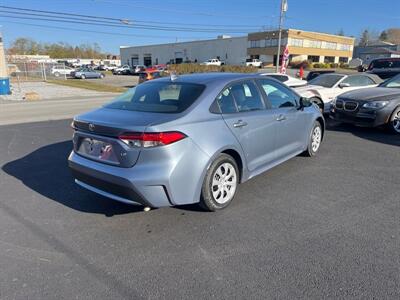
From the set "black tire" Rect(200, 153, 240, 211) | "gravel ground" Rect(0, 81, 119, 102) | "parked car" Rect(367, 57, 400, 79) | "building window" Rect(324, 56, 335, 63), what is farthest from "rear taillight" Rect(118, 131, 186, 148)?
"building window" Rect(324, 56, 335, 63)

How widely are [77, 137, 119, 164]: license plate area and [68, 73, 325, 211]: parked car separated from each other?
0.01m

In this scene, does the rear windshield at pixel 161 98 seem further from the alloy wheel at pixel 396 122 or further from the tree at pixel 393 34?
the tree at pixel 393 34

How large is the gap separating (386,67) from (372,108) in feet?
35.0

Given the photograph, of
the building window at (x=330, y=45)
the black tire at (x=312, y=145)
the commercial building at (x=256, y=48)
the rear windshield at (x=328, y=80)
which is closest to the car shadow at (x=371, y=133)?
the rear windshield at (x=328, y=80)

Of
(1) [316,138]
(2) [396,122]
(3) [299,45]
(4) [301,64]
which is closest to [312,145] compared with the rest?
(1) [316,138]

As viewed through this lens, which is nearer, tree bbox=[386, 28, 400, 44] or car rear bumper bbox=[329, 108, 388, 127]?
car rear bumper bbox=[329, 108, 388, 127]

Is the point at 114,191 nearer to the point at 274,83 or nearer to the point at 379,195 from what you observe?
the point at 274,83

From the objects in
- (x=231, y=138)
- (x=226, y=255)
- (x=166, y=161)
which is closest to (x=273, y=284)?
(x=226, y=255)

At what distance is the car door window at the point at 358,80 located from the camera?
10.1 m

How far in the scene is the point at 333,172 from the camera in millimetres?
4984

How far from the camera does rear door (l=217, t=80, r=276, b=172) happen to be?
3748mm

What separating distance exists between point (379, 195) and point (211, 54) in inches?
2925

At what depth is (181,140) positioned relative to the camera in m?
3.14

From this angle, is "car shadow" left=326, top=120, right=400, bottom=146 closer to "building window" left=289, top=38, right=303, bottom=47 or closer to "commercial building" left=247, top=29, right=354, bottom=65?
"commercial building" left=247, top=29, right=354, bottom=65
